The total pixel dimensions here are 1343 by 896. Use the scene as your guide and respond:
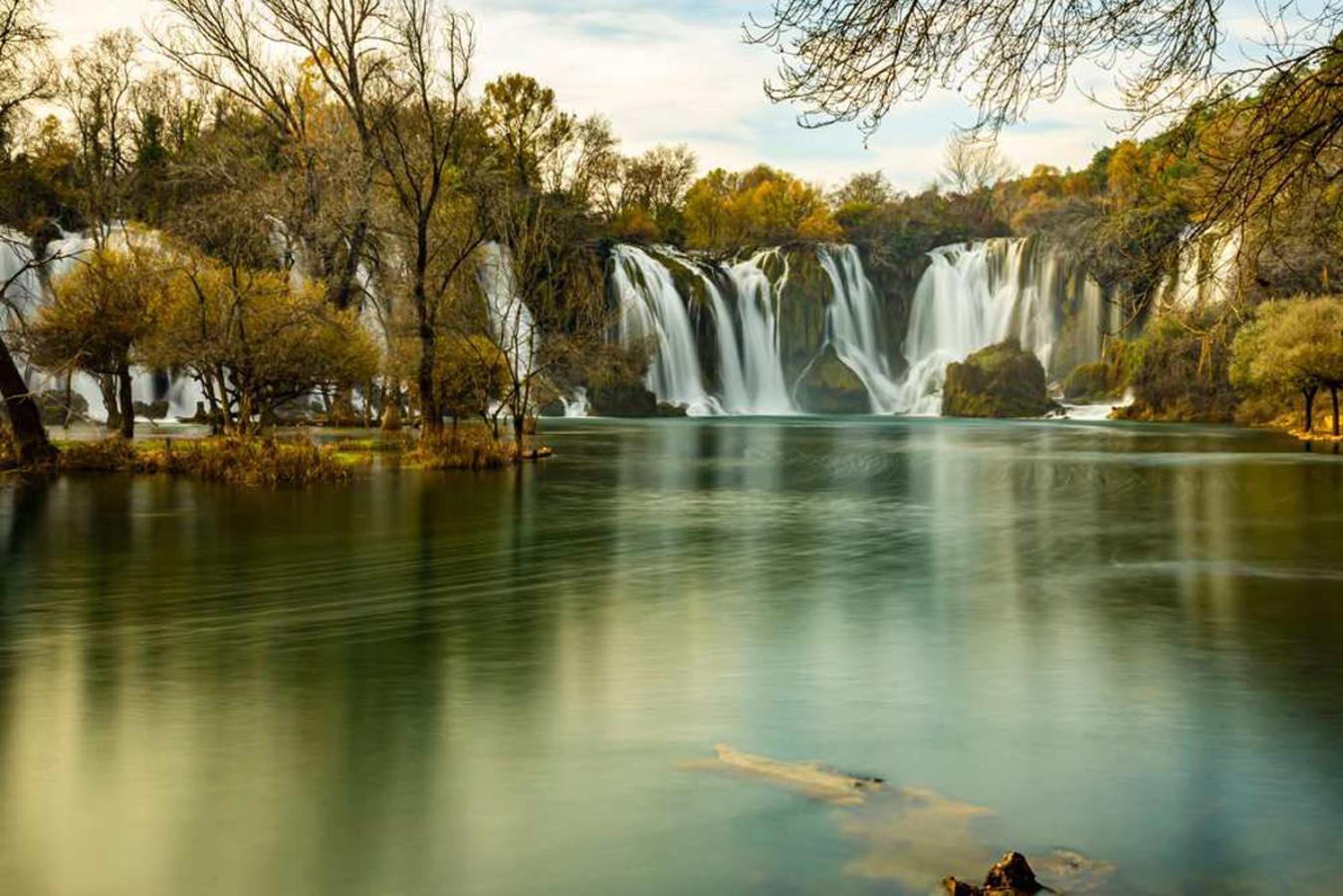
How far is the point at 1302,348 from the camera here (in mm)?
48594

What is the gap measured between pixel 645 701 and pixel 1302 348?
46.1 metres

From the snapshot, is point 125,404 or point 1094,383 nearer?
point 125,404

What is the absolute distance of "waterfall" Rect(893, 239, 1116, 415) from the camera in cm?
8994

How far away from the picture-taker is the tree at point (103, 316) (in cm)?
3356

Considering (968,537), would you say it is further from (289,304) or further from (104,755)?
(289,304)

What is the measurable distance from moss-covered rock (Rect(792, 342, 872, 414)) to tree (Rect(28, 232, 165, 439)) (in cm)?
5980

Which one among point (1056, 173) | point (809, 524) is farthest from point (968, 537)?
point (1056, 173)

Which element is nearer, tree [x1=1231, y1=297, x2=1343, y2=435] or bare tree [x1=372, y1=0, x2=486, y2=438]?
bare tree [x1=372, y1=0, x2=486, y2=438]

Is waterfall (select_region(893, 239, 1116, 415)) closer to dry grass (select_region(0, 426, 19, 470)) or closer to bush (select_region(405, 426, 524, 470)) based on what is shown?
bush (select_region(405, 426, 524, 470))

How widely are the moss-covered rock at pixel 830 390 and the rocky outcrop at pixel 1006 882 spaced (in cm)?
8378

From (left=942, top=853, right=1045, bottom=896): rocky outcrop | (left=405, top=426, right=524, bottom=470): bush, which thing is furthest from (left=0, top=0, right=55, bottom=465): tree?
(left=942, top=853, right=1045, bottom=896): rocky outcrop

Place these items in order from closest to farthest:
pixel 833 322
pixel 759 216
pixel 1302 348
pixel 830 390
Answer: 1. pixel 1302 348
2. pixel 830 390
3. pixel 833 322
4. pixel 759 216

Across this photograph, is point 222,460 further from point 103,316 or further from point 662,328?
point 662,328

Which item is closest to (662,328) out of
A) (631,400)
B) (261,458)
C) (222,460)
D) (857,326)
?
(631,400)
